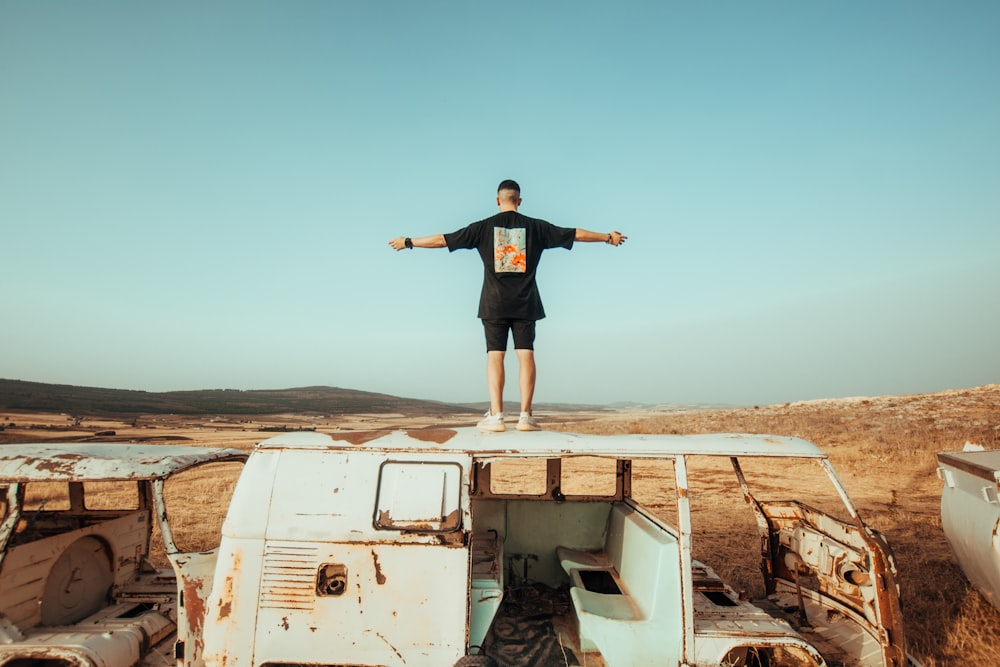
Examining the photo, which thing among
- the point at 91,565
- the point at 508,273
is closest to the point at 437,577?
the point at 508,273

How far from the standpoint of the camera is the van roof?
3703 millimetres

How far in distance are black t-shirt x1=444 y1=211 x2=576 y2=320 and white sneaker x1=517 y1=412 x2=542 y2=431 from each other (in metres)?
0.90

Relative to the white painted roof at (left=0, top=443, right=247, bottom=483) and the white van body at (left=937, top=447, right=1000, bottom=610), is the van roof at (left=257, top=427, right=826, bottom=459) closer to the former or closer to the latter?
the white painted roof at (left=0, top=443, right=247, bottom=483)

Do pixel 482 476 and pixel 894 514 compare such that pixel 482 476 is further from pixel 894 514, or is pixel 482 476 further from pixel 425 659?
pixel 894 514

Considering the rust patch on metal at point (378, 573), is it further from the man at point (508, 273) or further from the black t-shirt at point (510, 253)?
the black t-shirt at point (510, 253)

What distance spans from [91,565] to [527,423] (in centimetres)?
453

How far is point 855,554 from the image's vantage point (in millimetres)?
4270

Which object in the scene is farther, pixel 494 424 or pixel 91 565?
pixel 91 565

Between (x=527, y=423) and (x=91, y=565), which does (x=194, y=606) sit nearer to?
(x=91, y=565)

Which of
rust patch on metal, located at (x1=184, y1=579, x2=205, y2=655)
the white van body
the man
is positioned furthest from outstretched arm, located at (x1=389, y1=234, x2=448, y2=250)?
the white van body

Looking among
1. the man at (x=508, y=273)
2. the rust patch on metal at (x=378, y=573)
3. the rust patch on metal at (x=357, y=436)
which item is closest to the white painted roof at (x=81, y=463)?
the rust patch on metal at (x=357, y=436)

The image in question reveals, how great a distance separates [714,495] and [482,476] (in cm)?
896

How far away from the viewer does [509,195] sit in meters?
5.14

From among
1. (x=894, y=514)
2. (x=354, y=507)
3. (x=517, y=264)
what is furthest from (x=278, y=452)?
(x=894, y=514)
